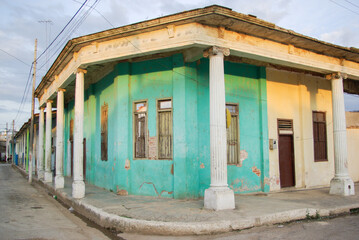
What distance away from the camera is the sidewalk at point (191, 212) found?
592 cm

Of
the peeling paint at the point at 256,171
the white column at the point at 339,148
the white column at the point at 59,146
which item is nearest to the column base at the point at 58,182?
the white column at the point at 59,146

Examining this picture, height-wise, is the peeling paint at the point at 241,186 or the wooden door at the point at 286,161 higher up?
the wooden door at the point at 286,161

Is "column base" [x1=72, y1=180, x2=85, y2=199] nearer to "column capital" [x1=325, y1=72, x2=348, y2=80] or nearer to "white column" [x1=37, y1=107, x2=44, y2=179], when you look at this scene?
"white column" [x1=37, y1=107, x2=44, y2=179]

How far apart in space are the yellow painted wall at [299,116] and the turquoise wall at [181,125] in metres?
0.55

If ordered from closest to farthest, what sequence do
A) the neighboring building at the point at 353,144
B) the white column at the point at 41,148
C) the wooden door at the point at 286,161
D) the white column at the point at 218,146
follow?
the white column at the point at 218,146
the wooden door at the point at 286,161
the neighboring building at the point at 353,144
the white column at the point at 41,148

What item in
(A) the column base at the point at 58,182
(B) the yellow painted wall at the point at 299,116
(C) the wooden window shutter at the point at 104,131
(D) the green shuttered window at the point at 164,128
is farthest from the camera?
(A) the column base at the point at 58,182

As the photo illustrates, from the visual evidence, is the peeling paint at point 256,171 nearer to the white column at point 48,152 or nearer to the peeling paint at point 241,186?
the peeling paint at point 241,186

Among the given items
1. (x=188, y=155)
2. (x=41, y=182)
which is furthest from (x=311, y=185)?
(x=41, y=182)

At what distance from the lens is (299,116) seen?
38.1ft

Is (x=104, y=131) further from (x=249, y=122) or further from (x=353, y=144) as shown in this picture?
(x=353, y=144)

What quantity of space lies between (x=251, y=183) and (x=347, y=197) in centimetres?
289

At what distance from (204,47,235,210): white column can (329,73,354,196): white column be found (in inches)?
182

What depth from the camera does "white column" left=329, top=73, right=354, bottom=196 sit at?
9.72m

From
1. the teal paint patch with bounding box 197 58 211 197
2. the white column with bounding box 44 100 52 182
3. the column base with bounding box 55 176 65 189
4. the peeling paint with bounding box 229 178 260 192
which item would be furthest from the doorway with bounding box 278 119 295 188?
the white column with bounding box 44 100 52 182
